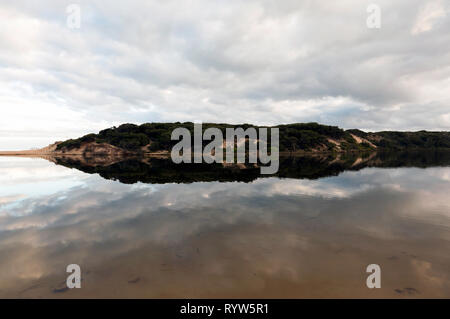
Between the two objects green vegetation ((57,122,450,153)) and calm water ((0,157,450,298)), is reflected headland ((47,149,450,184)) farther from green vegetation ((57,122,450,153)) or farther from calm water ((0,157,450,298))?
green vegetation ((57,122,450,153))

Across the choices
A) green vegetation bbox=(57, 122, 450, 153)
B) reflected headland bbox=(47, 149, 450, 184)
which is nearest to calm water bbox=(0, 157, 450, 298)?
reflected headland bbox=(47, 149, 450, 184)

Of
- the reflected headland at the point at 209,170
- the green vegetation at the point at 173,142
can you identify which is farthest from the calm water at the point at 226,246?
the green vegetation at the point at 173,142

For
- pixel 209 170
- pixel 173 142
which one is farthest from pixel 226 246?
pixel 173 142

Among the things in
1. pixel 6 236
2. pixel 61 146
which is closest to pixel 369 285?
pixel 6 236

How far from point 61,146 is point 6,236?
13922cm

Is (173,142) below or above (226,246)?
above

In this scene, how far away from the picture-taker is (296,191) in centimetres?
2123

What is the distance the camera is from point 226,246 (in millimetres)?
9461

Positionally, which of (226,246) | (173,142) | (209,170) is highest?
(173,142)

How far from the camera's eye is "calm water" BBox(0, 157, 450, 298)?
21.4ft

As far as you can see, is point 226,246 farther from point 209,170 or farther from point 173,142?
point 173,142

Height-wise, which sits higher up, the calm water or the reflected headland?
the reflected headland

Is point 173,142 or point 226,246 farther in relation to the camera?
point 173,142
